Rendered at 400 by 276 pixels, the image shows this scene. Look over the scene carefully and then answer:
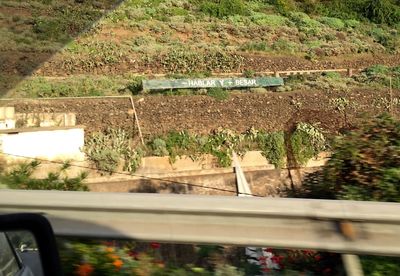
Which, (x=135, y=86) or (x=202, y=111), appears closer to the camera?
(x=202, y=111)

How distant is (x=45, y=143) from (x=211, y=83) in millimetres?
8469

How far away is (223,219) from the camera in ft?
10.2

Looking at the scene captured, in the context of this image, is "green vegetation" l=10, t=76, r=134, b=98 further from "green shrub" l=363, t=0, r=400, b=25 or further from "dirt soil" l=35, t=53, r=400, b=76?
"green shrub" l=363, t=0, r=400, b=25

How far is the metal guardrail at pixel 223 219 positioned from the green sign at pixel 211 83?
664 inches

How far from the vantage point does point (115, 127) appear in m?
16.8

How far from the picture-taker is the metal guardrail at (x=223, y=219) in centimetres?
299

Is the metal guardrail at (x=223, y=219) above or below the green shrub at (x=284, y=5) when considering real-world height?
below

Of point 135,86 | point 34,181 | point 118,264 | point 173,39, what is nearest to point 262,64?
point 173,39

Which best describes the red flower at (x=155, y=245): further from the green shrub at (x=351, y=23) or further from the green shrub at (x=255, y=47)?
the green shrub at (x=351, y=23)

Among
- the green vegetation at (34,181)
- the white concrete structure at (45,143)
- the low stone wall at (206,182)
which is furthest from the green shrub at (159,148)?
the green vegetation at (34,181)

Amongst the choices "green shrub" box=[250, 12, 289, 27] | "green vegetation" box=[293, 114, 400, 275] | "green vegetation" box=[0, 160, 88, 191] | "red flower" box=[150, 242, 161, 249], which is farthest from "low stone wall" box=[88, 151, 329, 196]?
"green shrub" box=[250, 12, 289, 27]

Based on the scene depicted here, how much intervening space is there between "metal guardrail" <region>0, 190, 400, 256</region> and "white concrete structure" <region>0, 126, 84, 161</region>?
327 inches

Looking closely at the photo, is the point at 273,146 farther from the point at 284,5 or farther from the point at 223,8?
the point at 284,5

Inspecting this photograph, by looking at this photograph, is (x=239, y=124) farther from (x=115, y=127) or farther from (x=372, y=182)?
(x=372, y=182)
